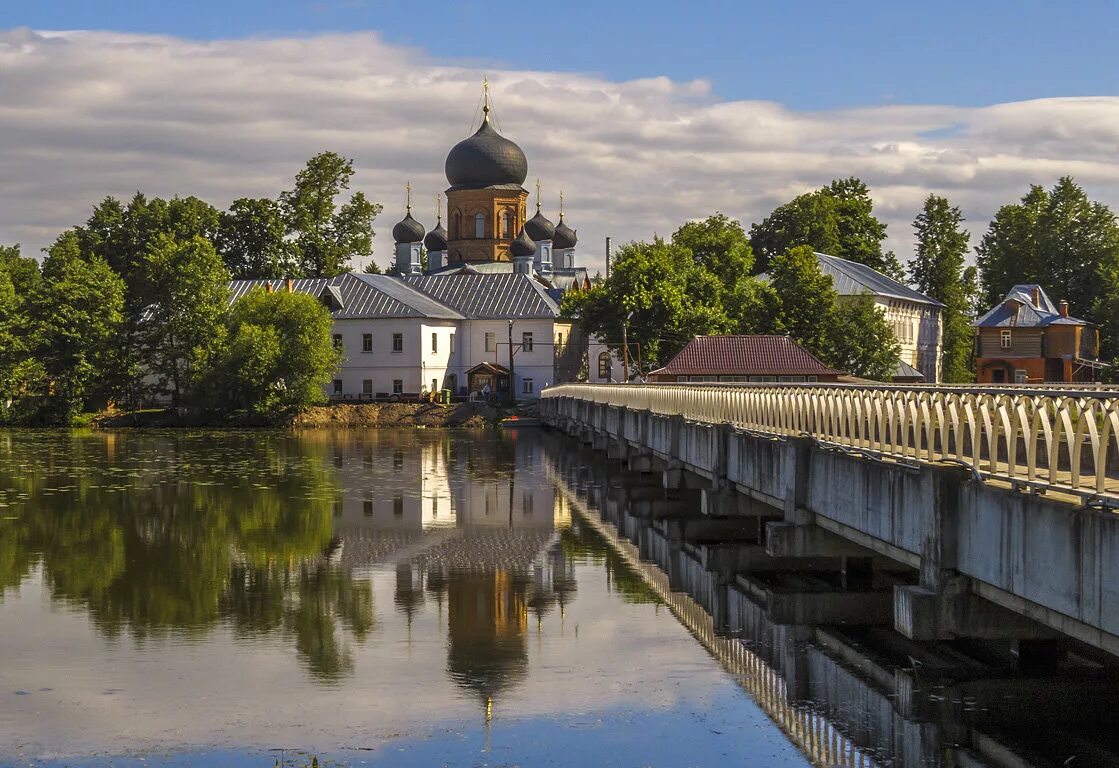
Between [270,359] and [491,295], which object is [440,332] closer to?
[491,295]

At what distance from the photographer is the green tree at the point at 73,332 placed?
93.9 metres

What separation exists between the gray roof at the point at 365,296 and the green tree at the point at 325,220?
11.5 metres

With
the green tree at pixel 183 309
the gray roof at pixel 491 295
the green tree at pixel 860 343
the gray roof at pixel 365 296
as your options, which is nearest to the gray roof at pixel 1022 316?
the green tree at pixel 860 343

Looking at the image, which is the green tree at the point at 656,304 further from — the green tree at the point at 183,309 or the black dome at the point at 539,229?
the black dome at the point at 539,229

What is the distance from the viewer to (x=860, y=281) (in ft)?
346

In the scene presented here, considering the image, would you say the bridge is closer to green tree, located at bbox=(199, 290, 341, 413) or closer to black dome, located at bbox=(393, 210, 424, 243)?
green tree, located at bbox=(199, 290, 341, 413)

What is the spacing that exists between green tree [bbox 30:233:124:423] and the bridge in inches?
2717

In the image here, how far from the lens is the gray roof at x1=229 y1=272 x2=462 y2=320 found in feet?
349

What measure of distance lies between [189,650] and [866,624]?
972 centimetres

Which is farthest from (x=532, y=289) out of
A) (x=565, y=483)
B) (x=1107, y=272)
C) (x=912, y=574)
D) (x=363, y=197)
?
(x=912, y=574)

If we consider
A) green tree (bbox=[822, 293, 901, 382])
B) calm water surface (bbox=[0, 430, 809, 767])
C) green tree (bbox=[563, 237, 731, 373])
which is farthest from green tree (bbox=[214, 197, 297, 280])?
calm water surface (bbox=[0, 430, 809, 767])

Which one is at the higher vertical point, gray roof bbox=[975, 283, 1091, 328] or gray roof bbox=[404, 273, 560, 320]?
gray roof bbox=[404, 273, 560, 320]

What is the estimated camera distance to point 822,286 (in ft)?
299

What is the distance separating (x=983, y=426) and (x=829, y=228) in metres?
99.7
